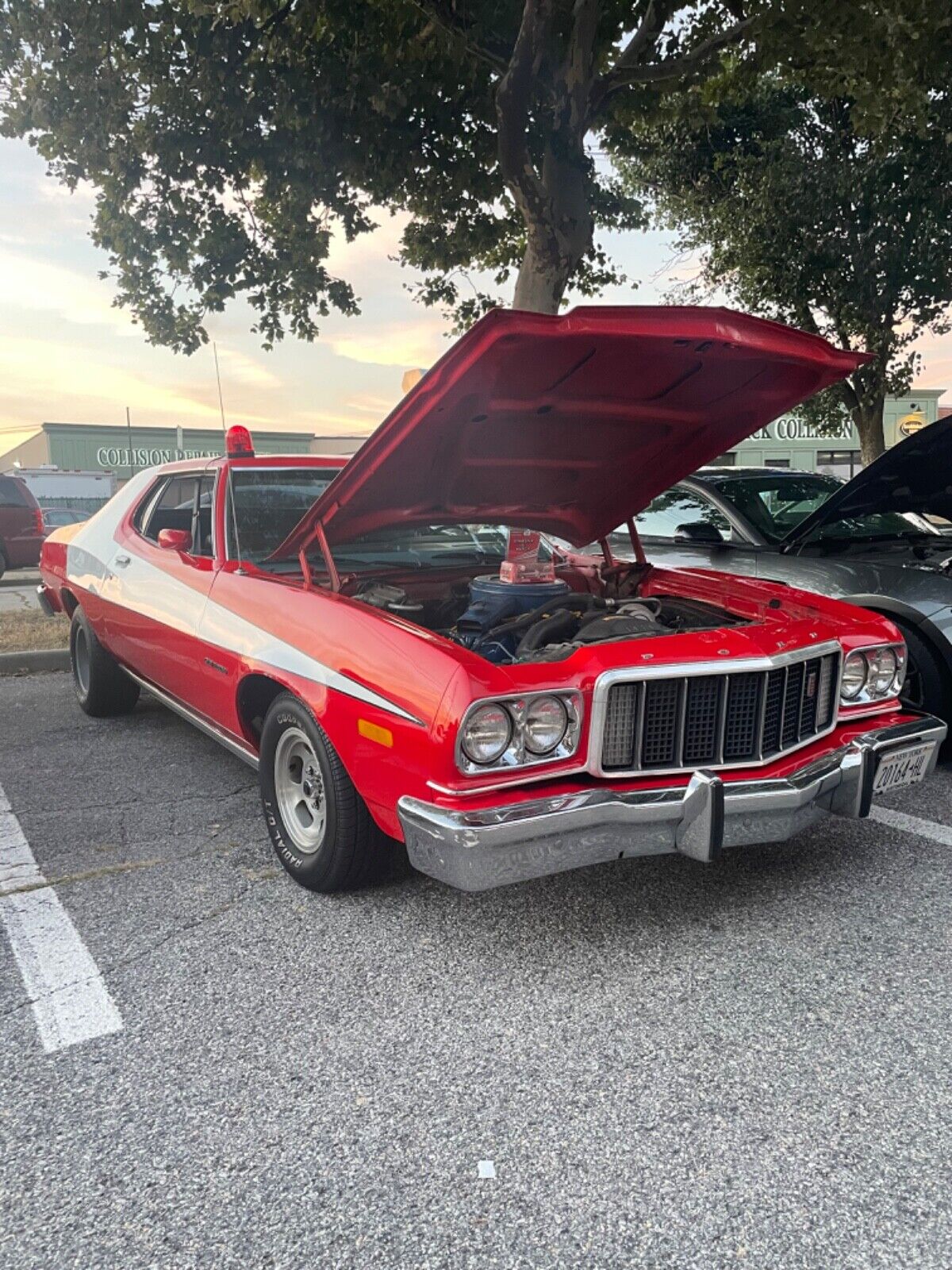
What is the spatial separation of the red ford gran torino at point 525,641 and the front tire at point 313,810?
0.04 ft

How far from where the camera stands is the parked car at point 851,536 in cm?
461

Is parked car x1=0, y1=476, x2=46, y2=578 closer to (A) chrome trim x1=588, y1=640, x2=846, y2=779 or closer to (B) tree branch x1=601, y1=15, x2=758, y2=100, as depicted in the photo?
(B) tree branch x1=601, y1=15, x2=758, y2=100

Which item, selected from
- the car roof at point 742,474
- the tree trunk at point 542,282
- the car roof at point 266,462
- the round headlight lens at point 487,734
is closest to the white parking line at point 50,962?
the round headlight lens at point 487,734

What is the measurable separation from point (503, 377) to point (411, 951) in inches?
71.9

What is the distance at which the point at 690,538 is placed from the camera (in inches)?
225

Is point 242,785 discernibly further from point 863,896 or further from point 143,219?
point 143,219

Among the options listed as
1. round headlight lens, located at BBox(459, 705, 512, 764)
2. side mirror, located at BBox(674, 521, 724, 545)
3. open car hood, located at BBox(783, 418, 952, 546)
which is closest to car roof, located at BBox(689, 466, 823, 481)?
side mirror, located at BBox(674, 521, 724, 545)

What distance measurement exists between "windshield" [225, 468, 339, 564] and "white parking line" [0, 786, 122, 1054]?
151cm

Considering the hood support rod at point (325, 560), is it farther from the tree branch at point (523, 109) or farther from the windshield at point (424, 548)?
the tree branch at point (523, 109)

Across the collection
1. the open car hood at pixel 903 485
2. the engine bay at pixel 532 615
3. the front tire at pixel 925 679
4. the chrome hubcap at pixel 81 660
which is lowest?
the chrome hubcap at pixel 81 660

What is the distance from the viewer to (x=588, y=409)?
338cm

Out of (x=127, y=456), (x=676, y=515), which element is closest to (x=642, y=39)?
(x=676, y=515)

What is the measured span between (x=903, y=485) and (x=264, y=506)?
3434 millimetres

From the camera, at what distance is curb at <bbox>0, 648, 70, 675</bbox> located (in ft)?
23.7
